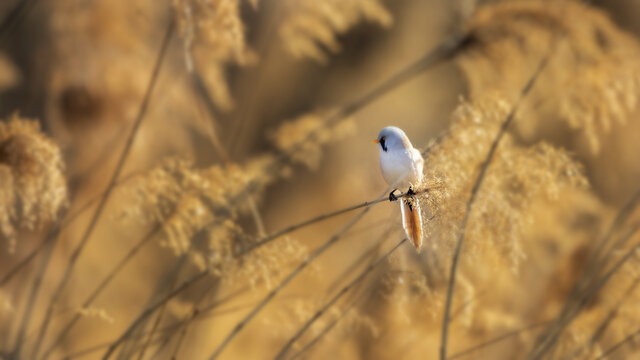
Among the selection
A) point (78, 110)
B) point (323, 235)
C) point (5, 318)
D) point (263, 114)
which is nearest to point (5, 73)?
point (78, 110)

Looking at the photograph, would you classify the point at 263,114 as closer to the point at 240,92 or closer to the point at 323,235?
the point at 240,92

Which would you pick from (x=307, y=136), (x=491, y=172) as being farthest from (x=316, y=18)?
(x=491, y=172)

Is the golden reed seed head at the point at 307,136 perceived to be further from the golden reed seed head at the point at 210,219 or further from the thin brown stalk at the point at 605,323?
the thin brown stalk at the point at 605,323

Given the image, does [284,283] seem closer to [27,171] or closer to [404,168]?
[404,168]

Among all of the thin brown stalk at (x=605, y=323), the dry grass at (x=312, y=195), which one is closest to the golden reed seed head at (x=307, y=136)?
the dry grass at (x=312, y=195)

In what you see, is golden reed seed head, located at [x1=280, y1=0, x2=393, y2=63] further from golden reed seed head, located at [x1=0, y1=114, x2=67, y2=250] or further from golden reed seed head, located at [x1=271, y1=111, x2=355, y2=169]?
golden reed seed head, located at [x1=0, y1=114, x2=67, y2=250]
